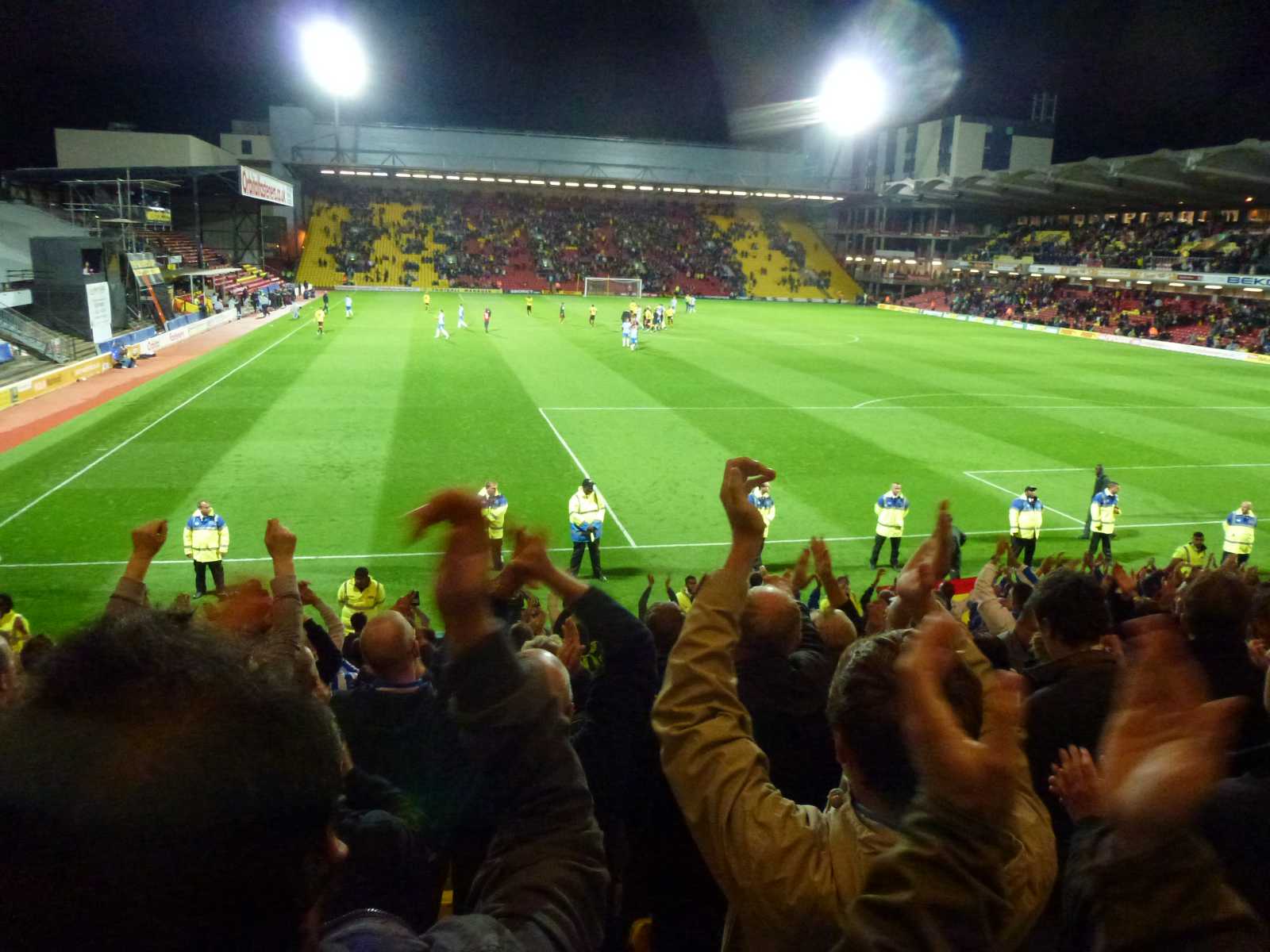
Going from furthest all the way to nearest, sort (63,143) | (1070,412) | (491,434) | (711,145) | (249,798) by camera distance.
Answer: (711,145) < (63,143) < (1070,412) < (491,434) < (249,798)

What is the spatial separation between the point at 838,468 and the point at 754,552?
58.7 ft

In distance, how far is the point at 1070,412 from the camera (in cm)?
2689

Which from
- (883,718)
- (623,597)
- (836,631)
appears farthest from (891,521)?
(883,718)

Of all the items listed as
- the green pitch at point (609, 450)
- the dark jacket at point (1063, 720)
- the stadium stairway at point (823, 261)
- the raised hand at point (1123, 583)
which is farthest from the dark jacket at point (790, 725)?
the stadium stairway at point (823, 261)

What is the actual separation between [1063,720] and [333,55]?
210 feet

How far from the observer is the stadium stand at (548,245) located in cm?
7231

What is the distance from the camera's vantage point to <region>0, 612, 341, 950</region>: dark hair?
44.3 inches

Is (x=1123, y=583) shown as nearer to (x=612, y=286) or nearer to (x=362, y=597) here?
(x=362, y=597)

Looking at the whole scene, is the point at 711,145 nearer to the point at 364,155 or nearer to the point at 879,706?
the point at 364,155

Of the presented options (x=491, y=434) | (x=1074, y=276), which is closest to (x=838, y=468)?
(x=491, y=434)

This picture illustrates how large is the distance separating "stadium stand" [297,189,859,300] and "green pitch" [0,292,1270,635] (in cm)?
3589

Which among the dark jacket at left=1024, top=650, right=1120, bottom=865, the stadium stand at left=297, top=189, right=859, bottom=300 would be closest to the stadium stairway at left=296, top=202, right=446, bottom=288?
the stadium stand at left=297, top=189, right=859, bottom=300

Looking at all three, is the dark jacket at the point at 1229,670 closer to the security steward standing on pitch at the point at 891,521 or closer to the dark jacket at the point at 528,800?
the dark jacket at the point at 528,800

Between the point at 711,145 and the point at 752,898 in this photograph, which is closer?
the point at 752,898
